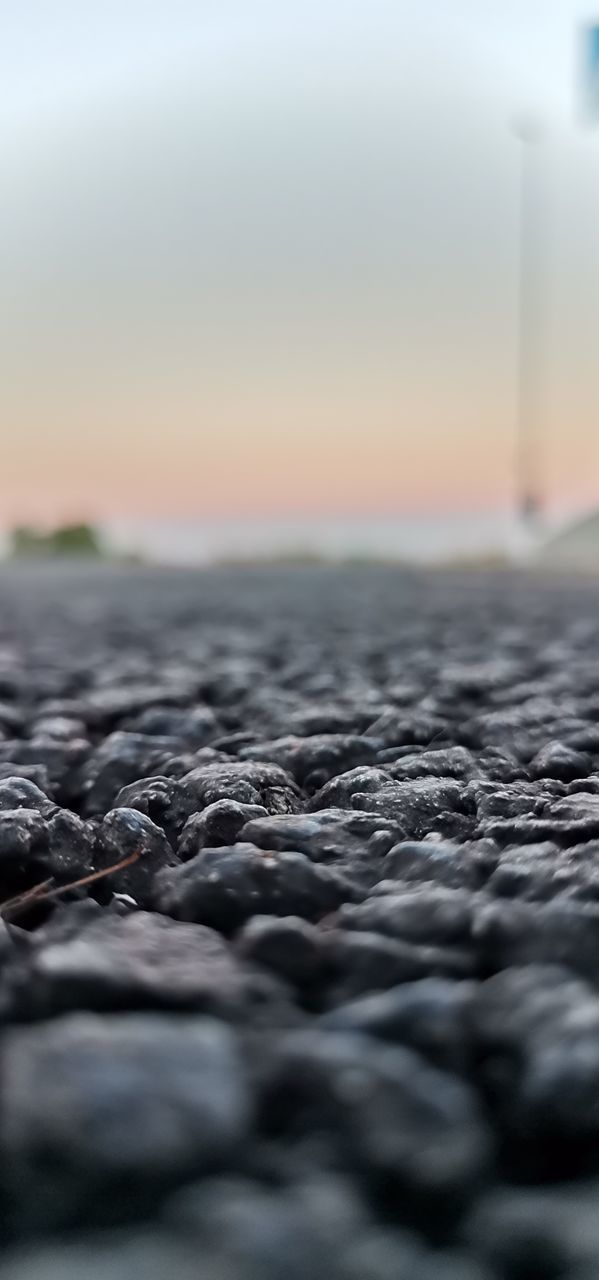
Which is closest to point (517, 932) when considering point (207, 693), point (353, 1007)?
point (353, 1007)

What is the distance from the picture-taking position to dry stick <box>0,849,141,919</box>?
4.30 ft

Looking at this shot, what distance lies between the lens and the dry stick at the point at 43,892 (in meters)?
1.31

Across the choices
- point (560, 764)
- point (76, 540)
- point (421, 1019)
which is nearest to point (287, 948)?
point (421, 1019)

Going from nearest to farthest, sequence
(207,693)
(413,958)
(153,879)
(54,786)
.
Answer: (413,958) → (153,879) → (54,786) → (207,693)

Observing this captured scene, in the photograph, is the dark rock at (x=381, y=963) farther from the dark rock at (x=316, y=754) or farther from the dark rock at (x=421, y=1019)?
the dark rock at (x=316, y=754)

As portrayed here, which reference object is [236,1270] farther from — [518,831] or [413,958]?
[518,831]

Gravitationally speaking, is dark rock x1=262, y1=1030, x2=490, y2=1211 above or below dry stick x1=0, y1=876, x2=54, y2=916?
below

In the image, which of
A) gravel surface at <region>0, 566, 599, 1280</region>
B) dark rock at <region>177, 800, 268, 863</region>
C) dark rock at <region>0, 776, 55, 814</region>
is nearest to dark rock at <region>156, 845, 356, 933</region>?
gravel surface at <region>0, 566, 599, 1280</region>

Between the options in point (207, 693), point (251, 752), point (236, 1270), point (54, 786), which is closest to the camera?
point (236, 1270)

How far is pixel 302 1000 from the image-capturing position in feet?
3.44

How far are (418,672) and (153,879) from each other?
188 cm

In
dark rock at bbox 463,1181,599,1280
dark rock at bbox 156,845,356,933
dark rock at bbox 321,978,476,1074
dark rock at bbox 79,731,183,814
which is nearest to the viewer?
dark rock at bbox 463,1181,599,1280

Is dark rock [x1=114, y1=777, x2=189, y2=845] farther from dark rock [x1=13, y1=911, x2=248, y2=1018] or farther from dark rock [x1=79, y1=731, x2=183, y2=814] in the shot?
dark rock [x1=13, y1=911, x2=248, y2=1018]

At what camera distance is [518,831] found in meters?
1.48
